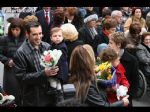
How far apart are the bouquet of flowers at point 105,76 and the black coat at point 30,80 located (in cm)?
61

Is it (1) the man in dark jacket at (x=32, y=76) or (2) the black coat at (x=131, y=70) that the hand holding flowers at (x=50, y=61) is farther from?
(2) the black coat at (x=131, y=70)

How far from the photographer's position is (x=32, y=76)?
4.66 meters

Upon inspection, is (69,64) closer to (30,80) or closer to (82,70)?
(30,80)

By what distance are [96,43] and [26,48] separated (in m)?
2.33

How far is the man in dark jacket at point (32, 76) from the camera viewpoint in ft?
15.4

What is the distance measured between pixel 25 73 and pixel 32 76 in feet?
0.40

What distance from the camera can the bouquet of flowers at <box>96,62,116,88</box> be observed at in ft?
15.9

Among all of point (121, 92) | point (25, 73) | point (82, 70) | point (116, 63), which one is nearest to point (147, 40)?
point (116, 63)

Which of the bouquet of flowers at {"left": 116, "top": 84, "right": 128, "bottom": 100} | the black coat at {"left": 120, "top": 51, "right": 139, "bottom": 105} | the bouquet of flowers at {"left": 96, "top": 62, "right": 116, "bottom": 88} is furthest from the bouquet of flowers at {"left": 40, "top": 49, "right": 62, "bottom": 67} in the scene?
the black coat at {"left": 120, "top": 51, "right": 139, "bottom": 105}

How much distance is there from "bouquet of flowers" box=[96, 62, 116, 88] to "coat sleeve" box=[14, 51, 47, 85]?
2.10 ft

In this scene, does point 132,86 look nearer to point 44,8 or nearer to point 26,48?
point 26,48

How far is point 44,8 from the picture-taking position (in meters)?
8.46

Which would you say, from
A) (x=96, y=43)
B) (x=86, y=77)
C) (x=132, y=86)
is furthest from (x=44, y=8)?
(x=86, y=77)

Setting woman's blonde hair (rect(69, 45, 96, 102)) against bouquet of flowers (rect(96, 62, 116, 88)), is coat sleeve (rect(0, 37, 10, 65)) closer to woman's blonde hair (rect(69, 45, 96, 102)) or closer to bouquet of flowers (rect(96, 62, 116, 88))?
bouquet of flowers (rect(96, 62, 116, 88))
